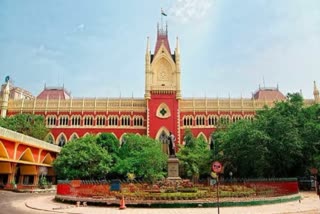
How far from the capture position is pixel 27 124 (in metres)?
48.8

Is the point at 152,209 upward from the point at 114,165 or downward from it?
downward

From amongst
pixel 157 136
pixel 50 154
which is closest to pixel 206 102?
pixel 157 136

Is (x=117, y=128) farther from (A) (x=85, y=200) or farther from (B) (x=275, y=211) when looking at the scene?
(B) (x=275, y=211)

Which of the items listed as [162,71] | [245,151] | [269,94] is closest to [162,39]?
[162,71]

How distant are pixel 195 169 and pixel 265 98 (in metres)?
23.7

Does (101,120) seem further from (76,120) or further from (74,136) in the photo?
(74,136)

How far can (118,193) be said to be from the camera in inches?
797

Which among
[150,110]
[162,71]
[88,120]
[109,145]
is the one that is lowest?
[109,145]

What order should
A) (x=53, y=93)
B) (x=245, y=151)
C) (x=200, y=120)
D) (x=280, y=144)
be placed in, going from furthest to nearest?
(x=53, y=93) → (x=200, y=120) → (x=245, y=151) → (x=280, y=144)

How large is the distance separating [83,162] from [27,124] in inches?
567

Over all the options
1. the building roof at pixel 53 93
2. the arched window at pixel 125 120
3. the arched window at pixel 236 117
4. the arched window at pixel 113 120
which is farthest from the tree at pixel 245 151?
the building roof at pixel 53 93

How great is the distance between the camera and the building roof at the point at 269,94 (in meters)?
58.6

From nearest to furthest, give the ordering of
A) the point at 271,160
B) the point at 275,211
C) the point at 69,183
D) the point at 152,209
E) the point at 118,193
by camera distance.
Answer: the point at 275,211 → the point at 152,209 → the point at 118,193 → the point at 69,183 → the point at 271,160

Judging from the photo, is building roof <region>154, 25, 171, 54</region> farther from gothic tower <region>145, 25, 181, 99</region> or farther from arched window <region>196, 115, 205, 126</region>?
arched window <region>196, 115, 205, 126</region>
